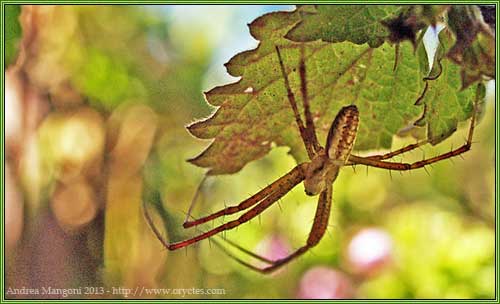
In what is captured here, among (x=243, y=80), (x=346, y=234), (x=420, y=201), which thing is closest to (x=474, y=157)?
(x=420, y=201)

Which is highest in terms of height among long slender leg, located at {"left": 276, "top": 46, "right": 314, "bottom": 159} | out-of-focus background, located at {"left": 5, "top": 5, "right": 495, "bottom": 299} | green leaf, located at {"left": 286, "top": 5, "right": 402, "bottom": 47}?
green leaf, located at {"left": 286, "top": 5, "right": 402, "bottom": 47}

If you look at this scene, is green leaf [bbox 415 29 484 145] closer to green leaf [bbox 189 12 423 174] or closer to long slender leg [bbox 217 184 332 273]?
green leaf [bbox 189 12 423 174]

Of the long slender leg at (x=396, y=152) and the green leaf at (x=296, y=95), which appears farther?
the long slender leg at (x=396, y=152)

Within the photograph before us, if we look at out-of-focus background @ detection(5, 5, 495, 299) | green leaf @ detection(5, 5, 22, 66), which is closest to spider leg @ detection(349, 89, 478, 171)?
green leaf @ detection(5, 5, 22, 66)

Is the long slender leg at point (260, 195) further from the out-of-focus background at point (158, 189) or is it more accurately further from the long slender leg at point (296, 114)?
the out-of-focus background at point (158, 189)

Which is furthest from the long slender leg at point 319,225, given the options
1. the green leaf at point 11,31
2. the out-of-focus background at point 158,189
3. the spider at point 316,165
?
the out-of-focus background at point 158,189

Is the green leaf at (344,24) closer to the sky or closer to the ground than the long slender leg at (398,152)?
closer to the sky

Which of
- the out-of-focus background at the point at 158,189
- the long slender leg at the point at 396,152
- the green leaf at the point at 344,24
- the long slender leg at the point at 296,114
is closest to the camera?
the green leaf at the point at 344,24
